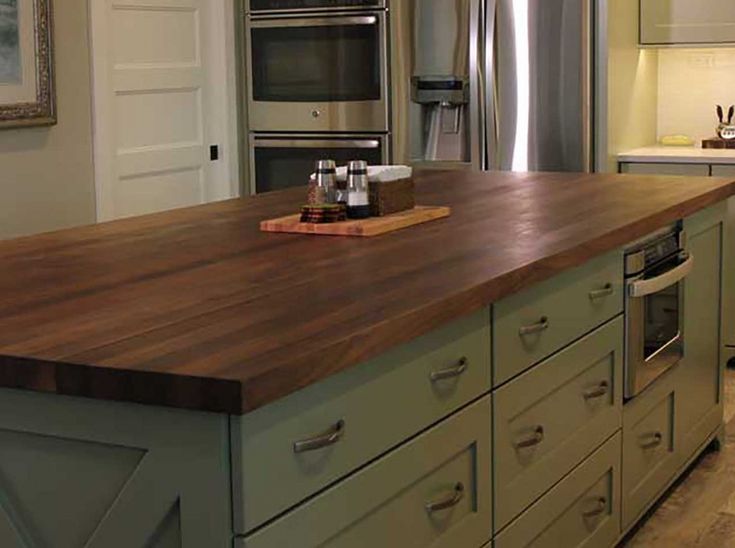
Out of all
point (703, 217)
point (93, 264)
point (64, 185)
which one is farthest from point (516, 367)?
point (64, 185)

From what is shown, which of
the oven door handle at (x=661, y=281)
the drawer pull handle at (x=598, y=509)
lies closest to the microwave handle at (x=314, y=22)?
the oven door handle at (x=661, y=281)

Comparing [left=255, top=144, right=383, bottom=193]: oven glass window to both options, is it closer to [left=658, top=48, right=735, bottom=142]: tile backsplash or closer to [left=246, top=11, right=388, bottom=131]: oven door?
[left=246, top=11, right=388, bottom=131]: oven door

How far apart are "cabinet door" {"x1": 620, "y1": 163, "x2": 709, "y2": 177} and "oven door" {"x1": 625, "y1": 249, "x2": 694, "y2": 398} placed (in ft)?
5.13

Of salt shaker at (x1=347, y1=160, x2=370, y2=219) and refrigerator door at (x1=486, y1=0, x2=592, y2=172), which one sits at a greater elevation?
refrigerator door at (x1=486, y1=0, x2=592, y2=172)

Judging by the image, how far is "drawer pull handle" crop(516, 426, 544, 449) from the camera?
8.77 ft

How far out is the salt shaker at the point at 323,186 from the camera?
3121 millimetres

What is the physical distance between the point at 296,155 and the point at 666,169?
1.64m

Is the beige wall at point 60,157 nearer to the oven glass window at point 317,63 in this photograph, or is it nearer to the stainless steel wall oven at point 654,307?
the oven glass window at point 317,63

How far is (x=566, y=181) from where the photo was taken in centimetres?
416

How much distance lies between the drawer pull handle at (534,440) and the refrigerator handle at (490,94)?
282 cm

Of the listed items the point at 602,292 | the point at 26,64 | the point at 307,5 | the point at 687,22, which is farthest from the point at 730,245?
the point at 26,64

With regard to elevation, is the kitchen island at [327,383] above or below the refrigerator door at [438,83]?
below

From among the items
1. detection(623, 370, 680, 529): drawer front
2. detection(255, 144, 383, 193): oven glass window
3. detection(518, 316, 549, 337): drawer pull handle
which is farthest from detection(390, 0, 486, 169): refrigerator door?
detection(518, 316, 549, 337): drawer pull handle

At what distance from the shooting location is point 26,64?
15.8ft
